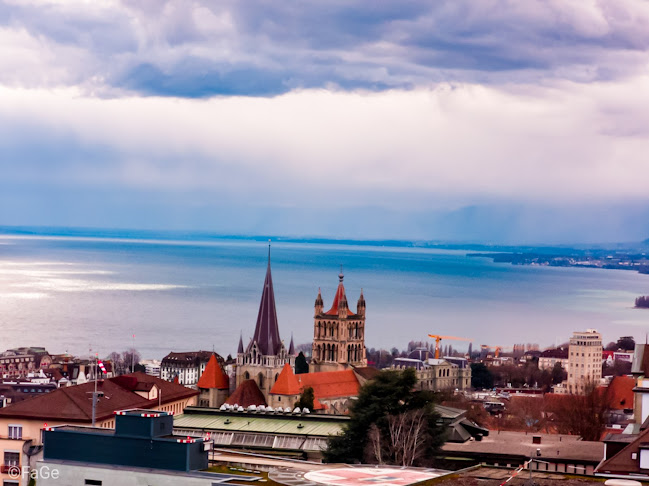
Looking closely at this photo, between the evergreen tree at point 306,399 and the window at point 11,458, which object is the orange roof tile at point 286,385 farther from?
the window at point 11,458

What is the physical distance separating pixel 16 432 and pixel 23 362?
8284 centimetres

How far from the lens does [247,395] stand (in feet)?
256

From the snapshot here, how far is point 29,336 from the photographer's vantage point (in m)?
160

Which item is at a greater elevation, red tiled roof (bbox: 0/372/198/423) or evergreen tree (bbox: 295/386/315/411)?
red tiled roof (bbox: 0/372/198/423)

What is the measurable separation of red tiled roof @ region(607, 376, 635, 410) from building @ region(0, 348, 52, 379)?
57.6 metres

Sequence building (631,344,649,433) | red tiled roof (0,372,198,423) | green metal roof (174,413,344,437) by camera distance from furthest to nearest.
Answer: green metal roof (174,413,344,437), red tiled roof (0,372,198,423), building (631,344,649,433)

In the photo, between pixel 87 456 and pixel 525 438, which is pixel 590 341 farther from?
pixel 87 456

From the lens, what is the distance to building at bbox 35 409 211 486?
26.4 metres

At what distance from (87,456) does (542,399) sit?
2792 inches

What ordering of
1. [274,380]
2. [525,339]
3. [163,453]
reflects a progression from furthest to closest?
[525,339] → [274,380] → [163,453]

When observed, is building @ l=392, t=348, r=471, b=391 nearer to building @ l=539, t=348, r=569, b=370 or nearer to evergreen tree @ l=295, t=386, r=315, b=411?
building @ l=539, t=348, r=569, b=370

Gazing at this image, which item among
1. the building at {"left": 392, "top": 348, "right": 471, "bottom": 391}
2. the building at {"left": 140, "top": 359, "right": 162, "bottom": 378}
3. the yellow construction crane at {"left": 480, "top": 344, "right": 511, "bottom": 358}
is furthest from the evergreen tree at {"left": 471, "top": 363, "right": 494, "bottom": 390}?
the building at {"left": 140, "top": 359, "right": 162, "bottom": 378}

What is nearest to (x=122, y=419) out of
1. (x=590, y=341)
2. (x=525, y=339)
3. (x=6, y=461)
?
(x=6, y=461)

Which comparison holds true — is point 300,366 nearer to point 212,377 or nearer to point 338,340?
point 338,340
